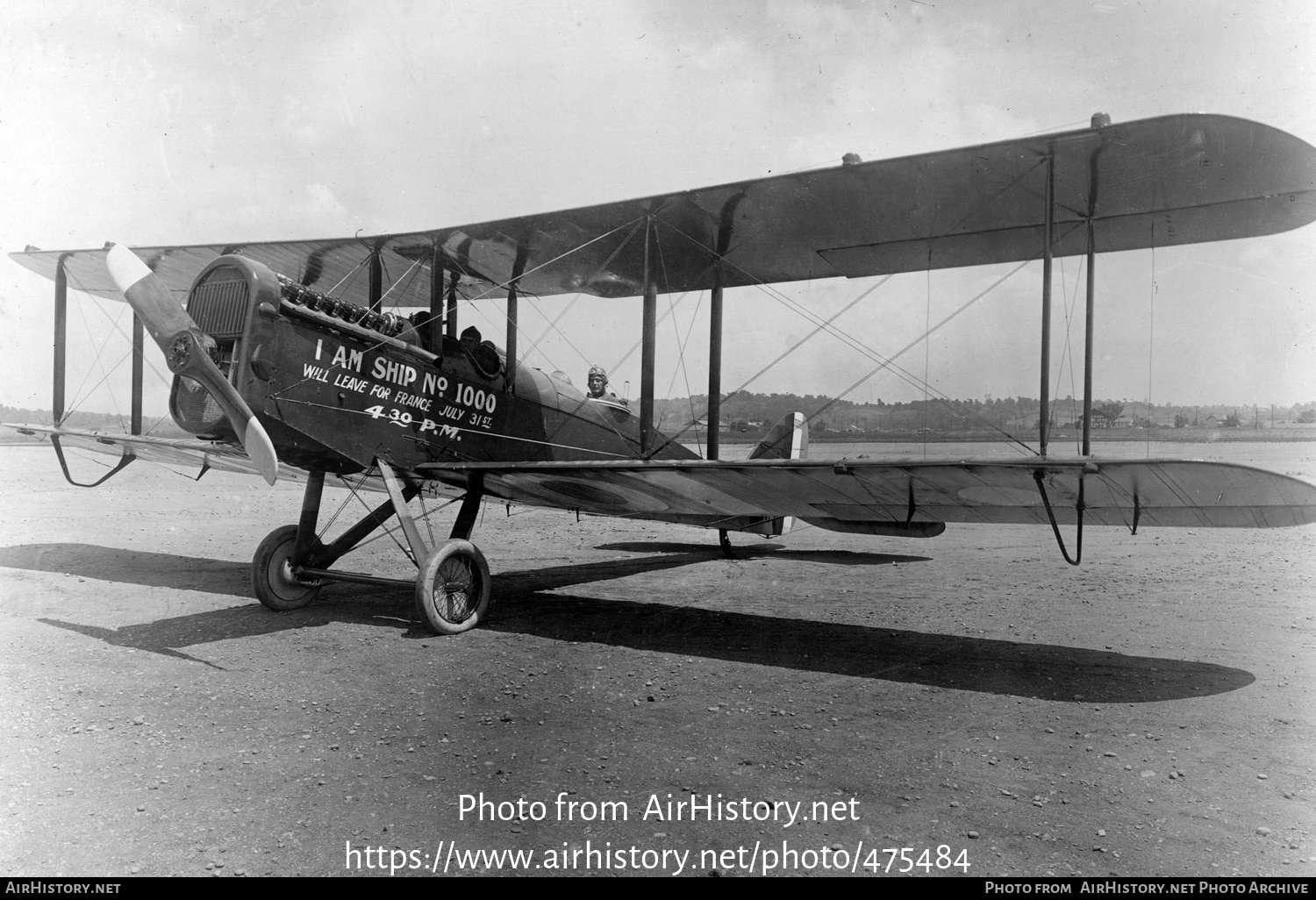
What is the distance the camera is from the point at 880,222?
6812 millimetres

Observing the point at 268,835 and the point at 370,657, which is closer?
the point at 268,835

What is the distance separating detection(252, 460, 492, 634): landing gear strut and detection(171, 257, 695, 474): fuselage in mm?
406

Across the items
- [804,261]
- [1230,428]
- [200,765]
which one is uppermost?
[1230,428]

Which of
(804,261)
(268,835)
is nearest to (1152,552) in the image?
(804,261)

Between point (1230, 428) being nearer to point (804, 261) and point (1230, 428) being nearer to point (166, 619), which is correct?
point (804, 261)

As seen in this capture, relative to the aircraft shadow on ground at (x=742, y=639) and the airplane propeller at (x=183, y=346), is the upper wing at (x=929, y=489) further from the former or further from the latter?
the airplane propeller at (x=183, y=346)

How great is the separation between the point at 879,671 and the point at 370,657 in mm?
3464

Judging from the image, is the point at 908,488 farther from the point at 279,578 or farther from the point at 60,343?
the point at 60,343

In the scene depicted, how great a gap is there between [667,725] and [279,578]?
4.50 meters

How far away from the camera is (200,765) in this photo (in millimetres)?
3395

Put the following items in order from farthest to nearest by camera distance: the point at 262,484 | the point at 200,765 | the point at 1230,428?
1. the point at 1230,428
2. the point at 262,484
3. the point at 200,765

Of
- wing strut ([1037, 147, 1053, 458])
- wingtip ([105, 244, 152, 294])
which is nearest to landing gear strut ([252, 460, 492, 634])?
wingtip ([105, 244, 152, 294])

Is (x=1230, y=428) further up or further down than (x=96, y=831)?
further up

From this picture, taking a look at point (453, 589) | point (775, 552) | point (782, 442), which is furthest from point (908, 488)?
point (775, 552)
